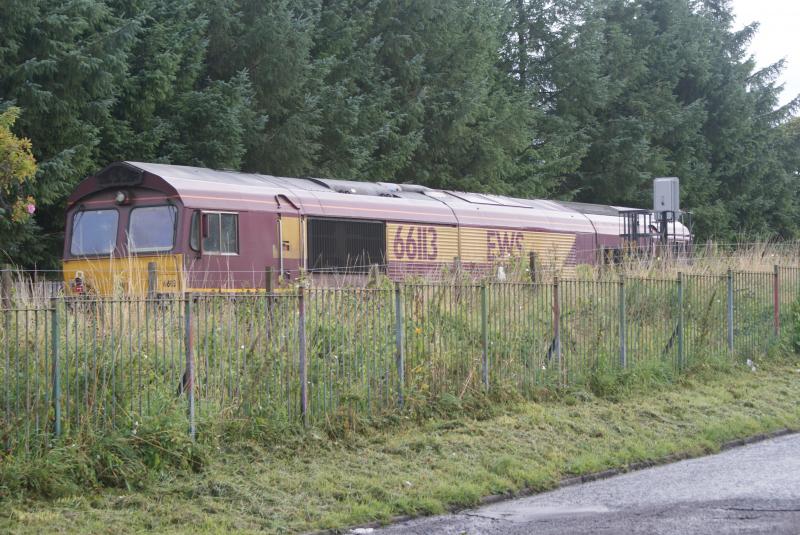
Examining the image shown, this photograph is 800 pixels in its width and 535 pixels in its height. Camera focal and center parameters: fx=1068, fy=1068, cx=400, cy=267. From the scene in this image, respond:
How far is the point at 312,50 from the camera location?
34531 millimetres

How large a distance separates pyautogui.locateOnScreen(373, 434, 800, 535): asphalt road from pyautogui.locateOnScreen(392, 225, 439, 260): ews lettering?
12.0 metres

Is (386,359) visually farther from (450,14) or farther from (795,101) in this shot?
(795,101)

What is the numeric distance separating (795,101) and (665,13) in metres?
8.72

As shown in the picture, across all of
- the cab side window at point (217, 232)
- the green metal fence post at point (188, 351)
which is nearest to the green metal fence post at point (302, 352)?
the green metal fence post at point (188, 351)

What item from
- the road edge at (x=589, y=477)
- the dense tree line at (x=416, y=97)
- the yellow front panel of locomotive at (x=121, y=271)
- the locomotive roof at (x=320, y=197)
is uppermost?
the dense tree line at (x=416, y=97)

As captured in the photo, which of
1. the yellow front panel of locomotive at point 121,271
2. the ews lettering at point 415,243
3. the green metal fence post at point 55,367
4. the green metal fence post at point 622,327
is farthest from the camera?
the ews lettering at point 415,243

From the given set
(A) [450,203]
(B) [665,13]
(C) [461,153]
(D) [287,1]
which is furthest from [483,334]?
(B) [665,13]

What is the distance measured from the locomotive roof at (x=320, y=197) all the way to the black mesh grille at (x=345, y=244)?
0.75ft

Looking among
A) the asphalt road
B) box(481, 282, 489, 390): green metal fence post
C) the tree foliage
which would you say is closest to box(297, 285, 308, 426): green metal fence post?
the asphalt road

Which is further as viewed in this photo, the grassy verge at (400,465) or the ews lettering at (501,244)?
the ews lettering at (501,244)

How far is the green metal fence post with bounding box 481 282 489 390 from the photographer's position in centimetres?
1386

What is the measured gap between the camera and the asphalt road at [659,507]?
8.98 metres

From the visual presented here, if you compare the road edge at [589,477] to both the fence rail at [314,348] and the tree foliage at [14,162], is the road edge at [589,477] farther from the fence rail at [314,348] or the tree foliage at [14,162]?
the tree foliage at [14,162]

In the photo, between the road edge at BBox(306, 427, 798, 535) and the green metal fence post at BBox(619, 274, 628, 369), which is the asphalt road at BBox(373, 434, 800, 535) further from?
the green metal fence post at BBox(619, 274, 628, 369)
